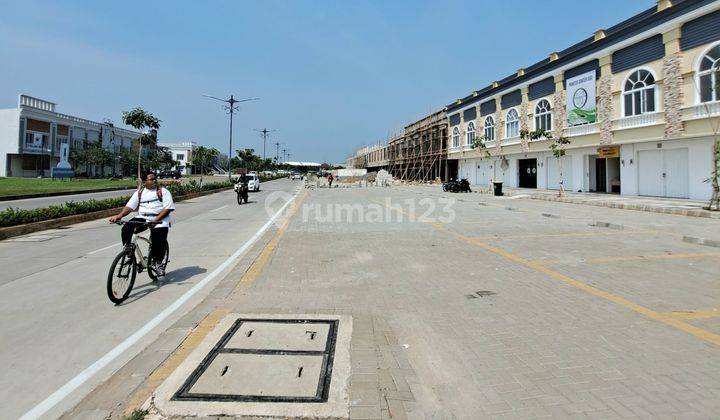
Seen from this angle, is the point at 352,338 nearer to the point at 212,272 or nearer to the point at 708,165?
the point at 212,272

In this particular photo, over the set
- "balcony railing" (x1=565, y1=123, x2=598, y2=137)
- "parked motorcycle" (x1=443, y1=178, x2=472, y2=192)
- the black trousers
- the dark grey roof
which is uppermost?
the dark grey roof

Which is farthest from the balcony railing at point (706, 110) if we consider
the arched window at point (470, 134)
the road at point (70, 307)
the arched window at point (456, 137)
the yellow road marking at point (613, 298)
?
the arched window at point (456, 137)

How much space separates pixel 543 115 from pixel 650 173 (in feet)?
40.1

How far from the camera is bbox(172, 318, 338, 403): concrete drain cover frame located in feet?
10.6

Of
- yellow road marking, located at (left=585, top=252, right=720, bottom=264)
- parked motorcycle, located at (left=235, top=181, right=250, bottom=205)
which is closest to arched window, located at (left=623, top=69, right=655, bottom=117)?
yellow road marking, located at (left=585, top=252, right=720, bottom=264)

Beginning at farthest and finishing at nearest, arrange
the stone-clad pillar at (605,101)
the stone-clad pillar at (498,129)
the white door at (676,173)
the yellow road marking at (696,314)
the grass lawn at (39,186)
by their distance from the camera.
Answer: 1. the stone-clad pillar at (498,129)
2. the grass lawn at (39,186)
3. the stone-clad pillar at (605,101)
4. the white door at (676,173)
5. the yellow road marking at (696,314)

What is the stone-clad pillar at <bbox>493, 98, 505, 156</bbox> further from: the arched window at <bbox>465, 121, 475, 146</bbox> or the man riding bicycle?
the man riding bicycle

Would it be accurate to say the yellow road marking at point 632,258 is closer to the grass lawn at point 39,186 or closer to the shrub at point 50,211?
the shrub at point 50,211

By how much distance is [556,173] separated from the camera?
124 feet

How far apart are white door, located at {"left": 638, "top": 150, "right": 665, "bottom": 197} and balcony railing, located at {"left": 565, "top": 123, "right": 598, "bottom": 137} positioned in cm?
391

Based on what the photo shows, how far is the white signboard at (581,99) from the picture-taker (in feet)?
105

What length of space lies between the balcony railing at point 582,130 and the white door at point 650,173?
3914 millimetres

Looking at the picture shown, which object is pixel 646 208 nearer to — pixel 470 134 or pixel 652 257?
pixel 652 257

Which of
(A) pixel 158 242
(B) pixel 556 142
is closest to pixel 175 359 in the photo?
(A) pixel 158 242
